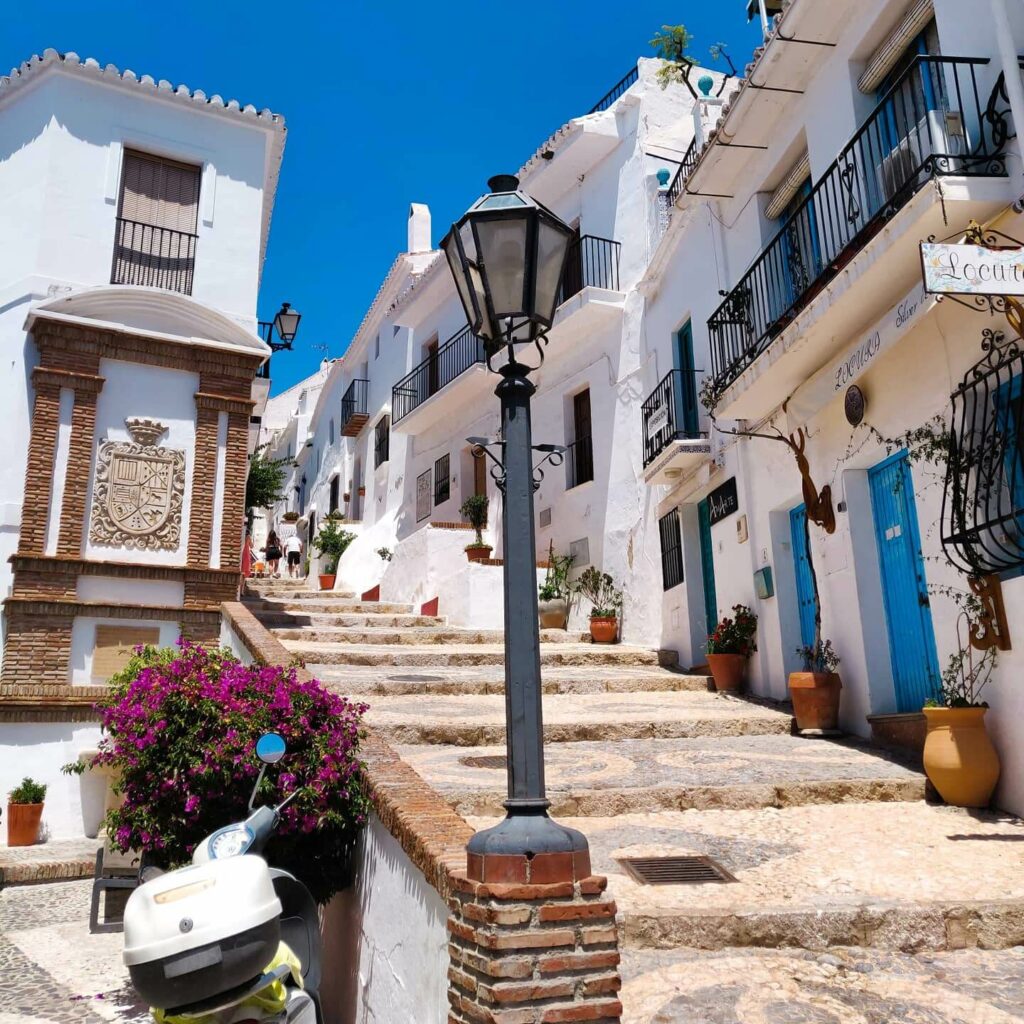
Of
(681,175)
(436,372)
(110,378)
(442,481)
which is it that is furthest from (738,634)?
(436,372)

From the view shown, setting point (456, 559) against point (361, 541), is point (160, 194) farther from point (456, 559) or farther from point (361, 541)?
point (361, 541)

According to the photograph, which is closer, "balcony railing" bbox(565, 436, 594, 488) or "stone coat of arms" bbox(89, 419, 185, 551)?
"stone coat of arms" bbox(89, 419, 185, 551)

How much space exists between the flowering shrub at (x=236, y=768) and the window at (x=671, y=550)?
7.64 metres

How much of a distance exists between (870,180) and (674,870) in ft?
19.8

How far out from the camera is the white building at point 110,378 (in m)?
11.4

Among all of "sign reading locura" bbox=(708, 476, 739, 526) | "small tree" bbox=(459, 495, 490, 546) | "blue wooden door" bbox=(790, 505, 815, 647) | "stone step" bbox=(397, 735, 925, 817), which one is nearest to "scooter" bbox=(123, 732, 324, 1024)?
"stone step" bbox=(397, 735, 925, 817)

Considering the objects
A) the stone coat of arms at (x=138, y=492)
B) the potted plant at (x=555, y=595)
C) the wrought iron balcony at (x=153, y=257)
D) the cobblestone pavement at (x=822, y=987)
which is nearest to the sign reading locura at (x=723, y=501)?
the potted plant at (x=555, y=595)

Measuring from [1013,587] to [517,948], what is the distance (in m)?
4.38

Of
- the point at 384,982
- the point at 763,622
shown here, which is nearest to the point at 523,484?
the point at 384,982

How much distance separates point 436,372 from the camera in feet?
69.3

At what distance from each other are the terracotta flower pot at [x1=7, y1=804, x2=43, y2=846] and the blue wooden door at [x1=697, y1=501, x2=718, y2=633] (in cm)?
826

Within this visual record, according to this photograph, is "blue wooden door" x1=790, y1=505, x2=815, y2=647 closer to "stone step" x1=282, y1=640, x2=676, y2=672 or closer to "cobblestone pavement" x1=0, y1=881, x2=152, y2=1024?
"stone step" x1=282, y1=640, x2=676, y2=672

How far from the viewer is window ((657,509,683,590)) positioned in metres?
12.3

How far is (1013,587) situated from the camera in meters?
5.86
